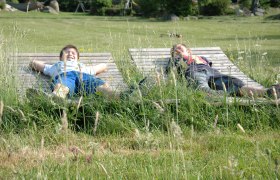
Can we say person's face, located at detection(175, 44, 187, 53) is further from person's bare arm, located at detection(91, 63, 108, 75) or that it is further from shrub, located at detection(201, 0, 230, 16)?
shrub, located at detection(201, 0, 230, 16)

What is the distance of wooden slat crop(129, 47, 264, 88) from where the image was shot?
787cm

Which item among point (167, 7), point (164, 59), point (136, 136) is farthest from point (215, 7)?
point (136, 136)

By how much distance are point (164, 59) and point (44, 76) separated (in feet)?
5.74

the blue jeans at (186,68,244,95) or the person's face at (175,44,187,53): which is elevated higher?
the person's face at (175,44,187,53)

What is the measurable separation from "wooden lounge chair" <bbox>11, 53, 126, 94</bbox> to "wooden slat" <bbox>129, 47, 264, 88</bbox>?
0.32 metres

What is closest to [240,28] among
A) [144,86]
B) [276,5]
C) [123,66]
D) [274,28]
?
[274,28]

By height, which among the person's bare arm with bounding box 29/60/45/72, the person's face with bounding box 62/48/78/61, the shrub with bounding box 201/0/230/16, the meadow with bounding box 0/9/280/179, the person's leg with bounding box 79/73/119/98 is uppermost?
the person's face with bounding box 62/48/78/61

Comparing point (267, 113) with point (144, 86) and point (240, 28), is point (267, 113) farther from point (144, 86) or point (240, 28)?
point (240, 28)

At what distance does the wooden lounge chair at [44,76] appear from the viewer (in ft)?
22.5

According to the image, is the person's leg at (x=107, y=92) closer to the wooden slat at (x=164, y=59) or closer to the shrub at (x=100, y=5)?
the wooden slat at (x=164, y=59)

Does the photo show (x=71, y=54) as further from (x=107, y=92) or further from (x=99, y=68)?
(x=107, y=92)

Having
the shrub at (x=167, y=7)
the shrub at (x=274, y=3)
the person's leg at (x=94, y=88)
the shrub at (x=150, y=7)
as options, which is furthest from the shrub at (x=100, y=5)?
the person's leg at (x=94, y=88)

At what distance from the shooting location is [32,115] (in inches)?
211

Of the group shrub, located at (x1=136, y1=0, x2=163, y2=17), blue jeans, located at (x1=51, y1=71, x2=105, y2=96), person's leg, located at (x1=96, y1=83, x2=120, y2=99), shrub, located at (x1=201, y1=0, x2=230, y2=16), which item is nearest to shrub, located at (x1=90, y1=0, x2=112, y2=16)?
shrub, located at (x1=136, y1=0, x2=163, y2=17)
